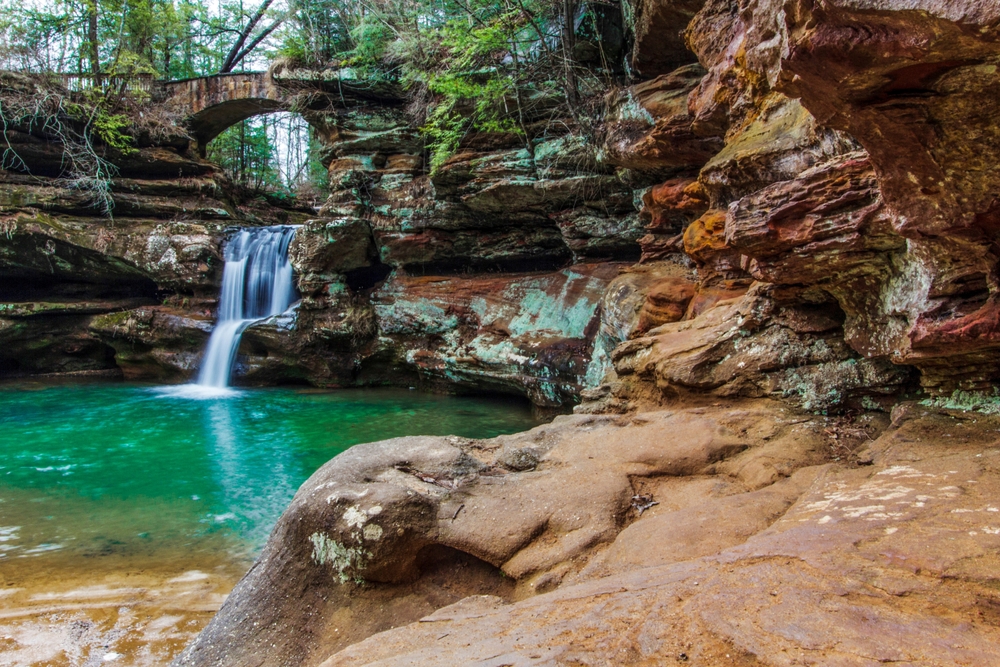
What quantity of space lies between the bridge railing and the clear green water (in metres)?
7.31

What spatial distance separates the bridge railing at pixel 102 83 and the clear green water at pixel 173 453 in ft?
24.0

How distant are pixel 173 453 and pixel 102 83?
11.5m

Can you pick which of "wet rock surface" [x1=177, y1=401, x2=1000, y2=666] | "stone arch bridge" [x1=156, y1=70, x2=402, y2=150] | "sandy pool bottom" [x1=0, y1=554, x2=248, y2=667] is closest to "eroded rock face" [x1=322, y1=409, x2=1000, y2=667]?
"wet rock surface" [x1=177, y1=401, x2=1000, y2=666]

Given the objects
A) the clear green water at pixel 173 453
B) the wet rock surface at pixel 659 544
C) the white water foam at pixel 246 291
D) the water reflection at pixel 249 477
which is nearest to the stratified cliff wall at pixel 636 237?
the white water foam at pixel 246 291

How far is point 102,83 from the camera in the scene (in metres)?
14.8

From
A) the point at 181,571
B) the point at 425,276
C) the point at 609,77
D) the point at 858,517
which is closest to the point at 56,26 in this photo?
the point at 425,276

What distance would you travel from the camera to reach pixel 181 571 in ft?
15.6

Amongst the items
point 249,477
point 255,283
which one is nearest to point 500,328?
point 249,477

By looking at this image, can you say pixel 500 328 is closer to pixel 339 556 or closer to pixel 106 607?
pixel 106 607

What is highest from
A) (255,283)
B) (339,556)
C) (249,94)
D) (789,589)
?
(249,94)

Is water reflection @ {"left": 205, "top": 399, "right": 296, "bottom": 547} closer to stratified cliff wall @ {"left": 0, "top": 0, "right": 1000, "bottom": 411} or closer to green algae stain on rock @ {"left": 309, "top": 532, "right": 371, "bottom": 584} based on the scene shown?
green algae stain on rock @ {"left": 309, "top": 532, "right": 371, "bottom": 584}

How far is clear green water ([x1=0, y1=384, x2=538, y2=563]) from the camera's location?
557 centimetres

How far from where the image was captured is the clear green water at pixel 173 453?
557cm

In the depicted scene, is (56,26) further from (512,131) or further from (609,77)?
(609,77)
